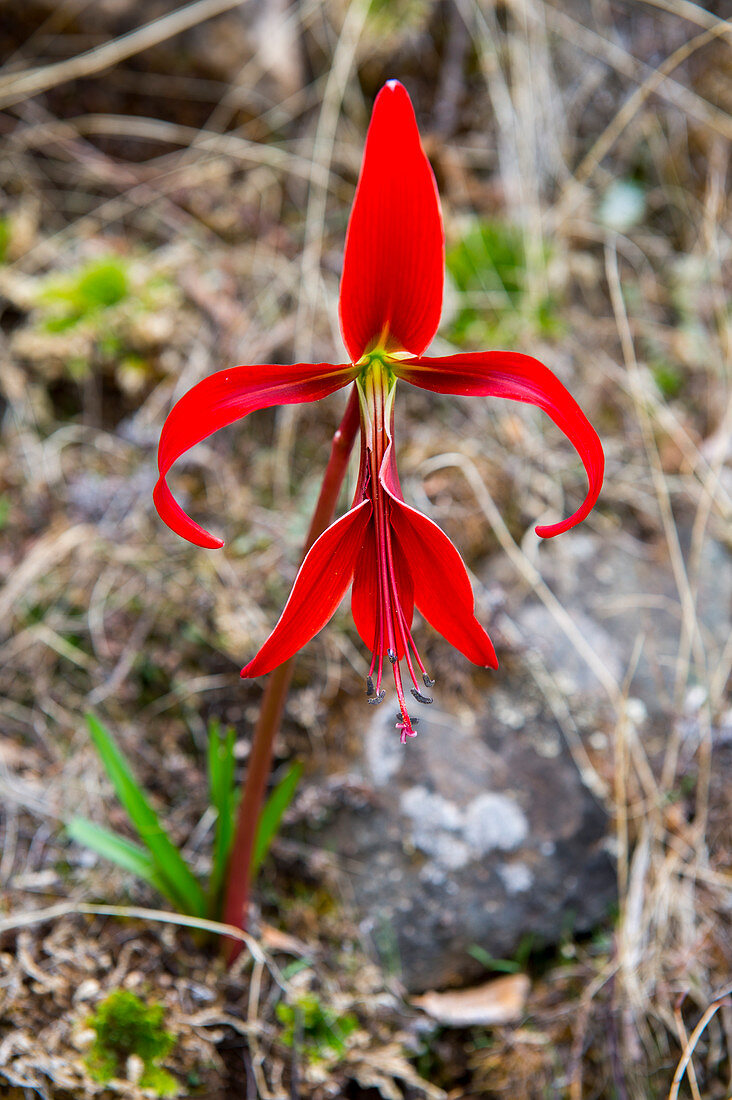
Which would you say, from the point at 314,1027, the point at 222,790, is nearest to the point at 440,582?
the point at 222,790

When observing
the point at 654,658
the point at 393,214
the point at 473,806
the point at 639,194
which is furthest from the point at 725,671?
the point at 639,194

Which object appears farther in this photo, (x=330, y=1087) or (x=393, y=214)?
(x=330, y=1087)

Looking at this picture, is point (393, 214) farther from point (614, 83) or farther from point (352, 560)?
point (614, 83)

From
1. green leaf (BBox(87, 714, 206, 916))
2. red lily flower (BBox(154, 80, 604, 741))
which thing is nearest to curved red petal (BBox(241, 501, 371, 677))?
red lily flower (BBox(154, 80, 604, 741))

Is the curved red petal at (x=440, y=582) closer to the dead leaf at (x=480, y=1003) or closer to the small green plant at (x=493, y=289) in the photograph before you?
the dead leaf at (x=480, y=1003)

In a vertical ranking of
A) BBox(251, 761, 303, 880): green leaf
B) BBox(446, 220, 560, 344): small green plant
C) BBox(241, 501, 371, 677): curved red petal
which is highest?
BBox(446, 220, 560, 344): small green plant

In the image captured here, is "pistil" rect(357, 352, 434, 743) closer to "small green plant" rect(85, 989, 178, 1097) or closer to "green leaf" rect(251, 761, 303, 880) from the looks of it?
"green leaf" rect(251, 761, 303, 880)
